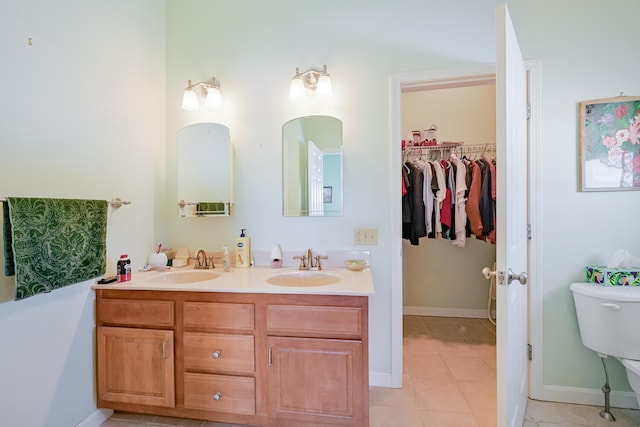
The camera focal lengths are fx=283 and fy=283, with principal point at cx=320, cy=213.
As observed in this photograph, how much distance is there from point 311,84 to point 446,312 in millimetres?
2731

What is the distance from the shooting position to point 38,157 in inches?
50.8

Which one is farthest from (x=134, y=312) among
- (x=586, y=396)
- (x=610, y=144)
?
(x=610, y=144)

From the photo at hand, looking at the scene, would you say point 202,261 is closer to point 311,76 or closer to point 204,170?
point 204,170

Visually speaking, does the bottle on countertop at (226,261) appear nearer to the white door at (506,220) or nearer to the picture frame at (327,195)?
the picture frame at (327,195)

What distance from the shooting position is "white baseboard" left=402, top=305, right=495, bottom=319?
121 inches

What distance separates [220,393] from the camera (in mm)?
1417

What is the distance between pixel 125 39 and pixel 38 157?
94 cm

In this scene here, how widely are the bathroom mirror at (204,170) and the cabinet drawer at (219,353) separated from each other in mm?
831

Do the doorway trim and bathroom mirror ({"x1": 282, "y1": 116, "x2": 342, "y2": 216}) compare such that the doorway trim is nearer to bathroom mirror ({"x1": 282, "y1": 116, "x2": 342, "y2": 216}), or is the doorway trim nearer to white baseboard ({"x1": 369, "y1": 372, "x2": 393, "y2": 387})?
white baseboard ({"x1": 369, "y1": 372, "x2": 393, "y2": 387})

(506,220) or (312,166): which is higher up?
(312,166)

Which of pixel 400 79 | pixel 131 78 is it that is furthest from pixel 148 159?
pixel 400 79

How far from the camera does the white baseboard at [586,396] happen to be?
64.2 inches

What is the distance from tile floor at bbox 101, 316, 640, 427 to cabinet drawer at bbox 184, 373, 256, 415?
0.68 ft

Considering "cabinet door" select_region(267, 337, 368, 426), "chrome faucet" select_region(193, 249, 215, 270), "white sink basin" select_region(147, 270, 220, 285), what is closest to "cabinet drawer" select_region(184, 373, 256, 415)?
"cabinet door" select_region(267, 337, 368, 426)
